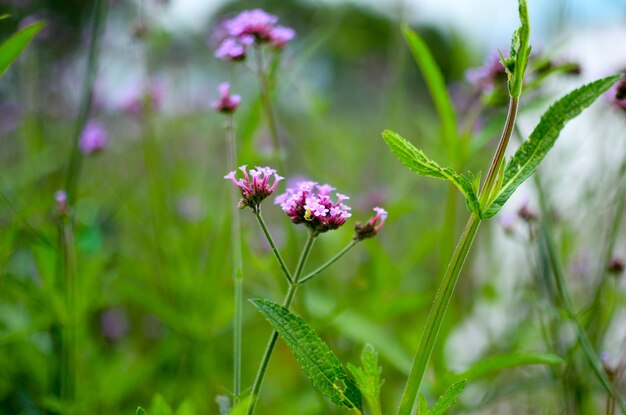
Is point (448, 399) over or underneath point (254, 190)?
underneath

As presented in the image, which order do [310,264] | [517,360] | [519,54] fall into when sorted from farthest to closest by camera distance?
[310,264] < [517,360] < [519,54]

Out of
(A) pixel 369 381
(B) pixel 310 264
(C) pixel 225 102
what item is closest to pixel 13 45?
(C) pixel 225 102

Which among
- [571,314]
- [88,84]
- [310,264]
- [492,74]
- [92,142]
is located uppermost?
[88,84]

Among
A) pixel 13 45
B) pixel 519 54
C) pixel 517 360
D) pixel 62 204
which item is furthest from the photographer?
pixel 62 204

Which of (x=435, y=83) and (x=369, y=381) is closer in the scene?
(x=369, y=381)

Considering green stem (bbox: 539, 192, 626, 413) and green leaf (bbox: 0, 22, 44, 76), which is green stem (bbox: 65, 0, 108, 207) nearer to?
A: green leaf (bbox: 0, 22, 44, 76)

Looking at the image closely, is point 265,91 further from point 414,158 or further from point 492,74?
point 414,158

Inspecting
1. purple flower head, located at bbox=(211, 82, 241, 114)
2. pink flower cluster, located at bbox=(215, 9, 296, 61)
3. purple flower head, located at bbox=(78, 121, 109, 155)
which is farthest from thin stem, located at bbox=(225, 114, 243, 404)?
purple flower head, located at bbox=(78, 121, 109, 155)
